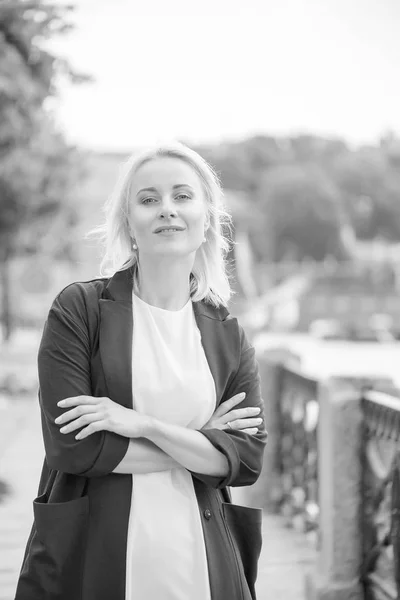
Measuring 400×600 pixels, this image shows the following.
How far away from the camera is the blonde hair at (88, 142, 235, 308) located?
6.98ft

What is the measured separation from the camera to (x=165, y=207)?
206cm

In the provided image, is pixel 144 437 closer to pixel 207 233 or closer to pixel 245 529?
pixel 245 529

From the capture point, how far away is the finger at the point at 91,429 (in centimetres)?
195

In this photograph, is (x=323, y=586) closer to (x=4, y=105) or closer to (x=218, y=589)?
(x=218, y=589)

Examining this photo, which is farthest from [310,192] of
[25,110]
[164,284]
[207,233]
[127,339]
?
[127,339]

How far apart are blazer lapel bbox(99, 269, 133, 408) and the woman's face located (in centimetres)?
14

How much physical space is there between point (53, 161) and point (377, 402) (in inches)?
515

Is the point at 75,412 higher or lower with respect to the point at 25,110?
lower

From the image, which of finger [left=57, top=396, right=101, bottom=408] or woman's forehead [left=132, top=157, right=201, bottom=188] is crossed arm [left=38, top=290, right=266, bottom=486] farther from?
woman's forehead [left=132, top=157, right=201, bottom=188]

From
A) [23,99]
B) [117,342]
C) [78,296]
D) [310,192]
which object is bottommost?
[117,342]

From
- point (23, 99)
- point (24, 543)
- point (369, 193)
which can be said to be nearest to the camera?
point (24, 543)

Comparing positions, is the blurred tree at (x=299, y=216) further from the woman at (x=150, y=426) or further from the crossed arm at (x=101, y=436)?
the crossed arm at (x=101, y=436)

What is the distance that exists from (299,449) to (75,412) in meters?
3.88

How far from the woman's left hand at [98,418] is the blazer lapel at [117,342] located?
0.05 meters
